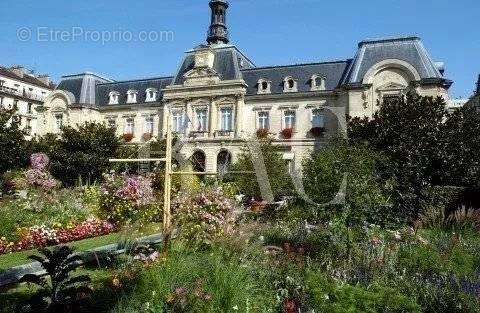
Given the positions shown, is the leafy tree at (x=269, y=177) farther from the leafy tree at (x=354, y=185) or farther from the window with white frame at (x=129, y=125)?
the window with white frame at (x=129, y=125)

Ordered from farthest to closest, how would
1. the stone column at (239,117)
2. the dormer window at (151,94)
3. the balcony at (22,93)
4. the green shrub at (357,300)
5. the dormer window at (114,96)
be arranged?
the balcony at (22,93) < the dormer window at (114,96) < the dormer window at (151,94) < the stone column at (239,117) < the green shrub at (357,300)

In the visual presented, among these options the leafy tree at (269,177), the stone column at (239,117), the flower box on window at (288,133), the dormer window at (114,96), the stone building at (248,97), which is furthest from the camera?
the dormer window at (114,96)

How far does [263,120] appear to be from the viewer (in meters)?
34.9

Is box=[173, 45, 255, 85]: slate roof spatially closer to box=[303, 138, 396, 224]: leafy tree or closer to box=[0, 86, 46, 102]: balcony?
box=[303, 138, 396, 224]: leafy tree

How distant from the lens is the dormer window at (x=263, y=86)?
34.8 metres

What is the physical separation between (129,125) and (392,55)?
23.1 m

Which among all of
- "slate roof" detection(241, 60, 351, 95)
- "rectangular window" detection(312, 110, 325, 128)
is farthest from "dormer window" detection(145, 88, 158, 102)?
"rectangular window" detection(312, 110, 325, 128)

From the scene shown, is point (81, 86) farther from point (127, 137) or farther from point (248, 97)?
point (248, 97)

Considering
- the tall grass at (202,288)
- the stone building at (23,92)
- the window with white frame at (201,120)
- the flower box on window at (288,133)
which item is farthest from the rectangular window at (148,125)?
the tall grass at (202,288)

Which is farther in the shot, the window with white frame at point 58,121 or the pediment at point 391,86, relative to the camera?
the window with white frame at point 58,121

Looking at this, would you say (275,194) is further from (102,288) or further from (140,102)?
(140,102)

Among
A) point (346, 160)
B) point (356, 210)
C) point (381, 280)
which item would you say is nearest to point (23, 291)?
point (381, 280)

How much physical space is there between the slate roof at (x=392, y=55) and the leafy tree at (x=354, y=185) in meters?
18.3

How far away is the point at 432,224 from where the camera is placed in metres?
11.1
